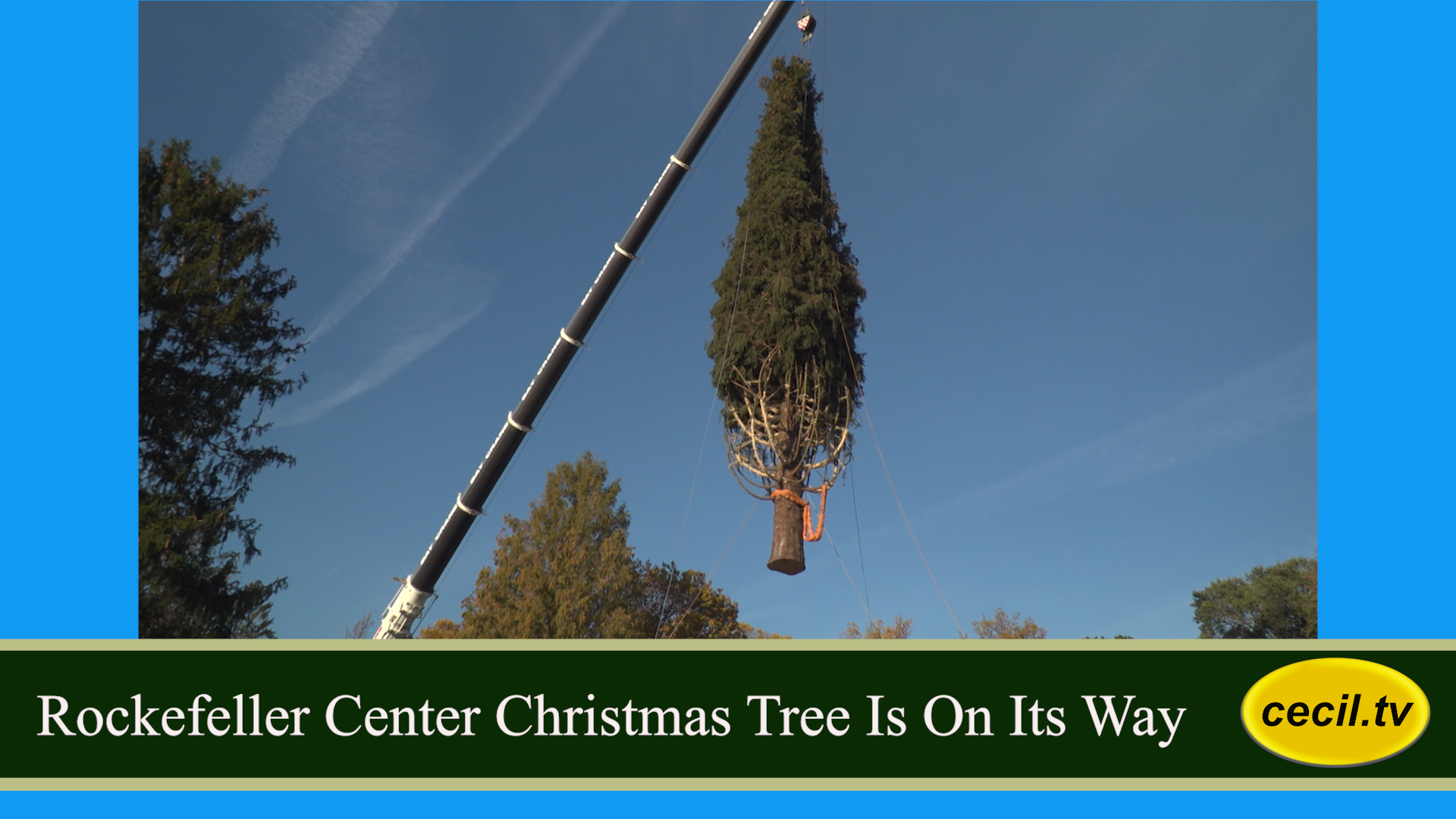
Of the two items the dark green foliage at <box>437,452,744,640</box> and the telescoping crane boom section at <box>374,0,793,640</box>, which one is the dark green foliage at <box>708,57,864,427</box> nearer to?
the telescoping crane boom section at <box>374,0,793,640</box>

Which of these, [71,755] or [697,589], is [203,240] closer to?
[71,755]

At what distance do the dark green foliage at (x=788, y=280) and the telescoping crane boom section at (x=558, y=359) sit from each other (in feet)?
2.52

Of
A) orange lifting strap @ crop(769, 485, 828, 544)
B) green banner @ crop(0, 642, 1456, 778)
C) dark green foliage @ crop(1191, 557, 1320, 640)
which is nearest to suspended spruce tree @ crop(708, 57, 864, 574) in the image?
orange lifting strap @ crop(769, 485, 828, 544)

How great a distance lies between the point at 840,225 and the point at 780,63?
3.00 metres

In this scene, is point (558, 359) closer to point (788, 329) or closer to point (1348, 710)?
point (788, 329)

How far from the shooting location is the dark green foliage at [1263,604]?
111ft

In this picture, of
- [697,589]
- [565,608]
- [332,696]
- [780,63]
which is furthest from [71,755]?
[697,589]

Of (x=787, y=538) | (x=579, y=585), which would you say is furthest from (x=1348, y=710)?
(x=579, y=585)

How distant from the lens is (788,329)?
47.0 feet

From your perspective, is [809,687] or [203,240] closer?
[809,687]

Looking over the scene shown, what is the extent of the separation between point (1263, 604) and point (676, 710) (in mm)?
34857

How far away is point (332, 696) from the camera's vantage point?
645 centimetres

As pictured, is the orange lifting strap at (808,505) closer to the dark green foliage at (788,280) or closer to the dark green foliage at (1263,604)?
the dark green foliage at (788,280)

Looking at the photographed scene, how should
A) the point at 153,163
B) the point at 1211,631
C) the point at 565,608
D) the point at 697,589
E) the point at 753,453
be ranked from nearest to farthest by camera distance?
the point at 753,453 → the point at 153,163 → the point at 565,608 → the point at 697,589 → the point at 1211,631
